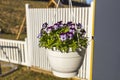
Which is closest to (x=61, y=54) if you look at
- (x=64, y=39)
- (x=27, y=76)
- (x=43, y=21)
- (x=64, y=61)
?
(x=64, y=61)

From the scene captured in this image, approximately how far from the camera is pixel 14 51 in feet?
20.4

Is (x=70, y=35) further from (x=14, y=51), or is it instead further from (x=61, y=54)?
(x=14, y=51)

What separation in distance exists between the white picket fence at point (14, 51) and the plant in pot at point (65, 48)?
3.70m

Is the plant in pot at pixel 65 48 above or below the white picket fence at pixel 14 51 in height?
above

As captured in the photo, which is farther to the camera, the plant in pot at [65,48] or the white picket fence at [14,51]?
the white picket fence at [14,51]

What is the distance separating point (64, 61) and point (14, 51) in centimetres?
415

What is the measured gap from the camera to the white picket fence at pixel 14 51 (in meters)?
6.02

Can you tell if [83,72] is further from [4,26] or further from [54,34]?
[4,26]

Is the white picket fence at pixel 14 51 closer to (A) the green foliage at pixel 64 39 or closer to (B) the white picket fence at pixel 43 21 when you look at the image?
(B) the white picket fence at pixel 43 21

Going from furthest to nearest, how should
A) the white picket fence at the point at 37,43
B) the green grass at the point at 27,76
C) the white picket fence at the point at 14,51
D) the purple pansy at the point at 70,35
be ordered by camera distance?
1. the white picket fence at the point at 14,51
2. the green grass at the point at 27,76
3. the white picket fence at the point at 37,43
4. the purple pansy at the point at 70,35

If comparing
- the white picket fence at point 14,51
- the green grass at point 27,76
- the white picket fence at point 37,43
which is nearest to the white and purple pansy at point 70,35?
the white picket fence at point 37,43

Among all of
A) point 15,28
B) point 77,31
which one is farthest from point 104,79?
point 15,28

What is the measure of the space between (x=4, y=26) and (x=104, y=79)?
31.9ft

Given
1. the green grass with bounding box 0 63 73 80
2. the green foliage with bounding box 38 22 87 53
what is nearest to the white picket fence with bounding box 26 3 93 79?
the green grass with bounding box 0 63 73 80
